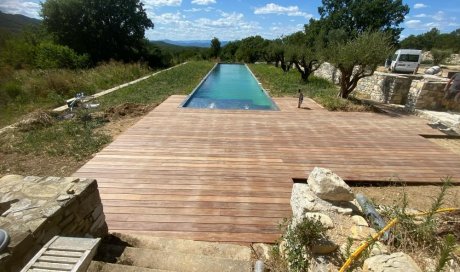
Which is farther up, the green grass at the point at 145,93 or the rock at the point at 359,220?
the rock at the point at 359,220

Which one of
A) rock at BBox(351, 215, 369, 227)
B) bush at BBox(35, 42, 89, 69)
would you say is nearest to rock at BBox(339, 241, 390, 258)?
rock at BBox(351, 215, 369, 227)

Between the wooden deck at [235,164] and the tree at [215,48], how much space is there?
33004 mm

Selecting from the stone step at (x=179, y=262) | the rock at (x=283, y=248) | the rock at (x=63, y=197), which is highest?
the rock at (x=63, y=197)

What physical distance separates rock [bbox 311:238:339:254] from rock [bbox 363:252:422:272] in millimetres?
332

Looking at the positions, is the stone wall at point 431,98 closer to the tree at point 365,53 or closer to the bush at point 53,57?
the tree at point 365,53

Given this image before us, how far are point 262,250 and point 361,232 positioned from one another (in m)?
0.98

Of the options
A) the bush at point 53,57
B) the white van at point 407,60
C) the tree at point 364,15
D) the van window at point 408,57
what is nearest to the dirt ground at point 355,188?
the bush at point 53,57

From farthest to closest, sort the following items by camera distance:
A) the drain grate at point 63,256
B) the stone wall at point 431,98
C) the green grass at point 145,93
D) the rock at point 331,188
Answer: the green grass at point 145,93
the stone wall at point 431,98
the rock at point 331,188
the drain grate at point 63,256

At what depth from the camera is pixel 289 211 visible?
3.43 meters

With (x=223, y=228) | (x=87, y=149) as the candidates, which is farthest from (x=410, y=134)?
(x=87, y=149)

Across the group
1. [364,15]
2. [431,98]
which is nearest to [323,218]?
[431,98]

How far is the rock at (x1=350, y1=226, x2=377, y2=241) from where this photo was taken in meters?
2.43

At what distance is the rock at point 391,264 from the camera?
5.99 feet

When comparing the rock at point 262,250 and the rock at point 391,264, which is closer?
the rock at point 391,264
